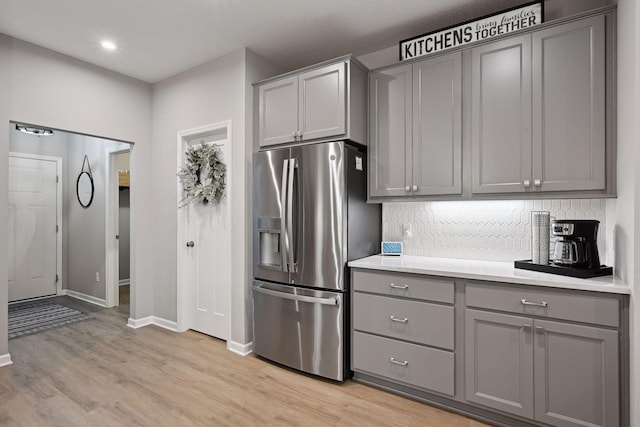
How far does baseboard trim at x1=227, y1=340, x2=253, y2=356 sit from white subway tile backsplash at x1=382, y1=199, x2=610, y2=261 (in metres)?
1.62

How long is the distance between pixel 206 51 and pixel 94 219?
123 inches

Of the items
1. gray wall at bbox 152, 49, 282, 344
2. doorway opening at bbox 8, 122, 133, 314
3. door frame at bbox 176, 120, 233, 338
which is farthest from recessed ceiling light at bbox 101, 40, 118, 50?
doorway opening at bbox 8, 122, 133, 314

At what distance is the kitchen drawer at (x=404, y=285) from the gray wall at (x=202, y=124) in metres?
1.18

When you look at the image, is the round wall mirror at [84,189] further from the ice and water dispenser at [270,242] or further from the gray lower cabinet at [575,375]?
the gray lower cabinet at [575,375]

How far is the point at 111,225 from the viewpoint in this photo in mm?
4500

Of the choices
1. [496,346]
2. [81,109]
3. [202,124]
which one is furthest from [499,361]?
[81,109]

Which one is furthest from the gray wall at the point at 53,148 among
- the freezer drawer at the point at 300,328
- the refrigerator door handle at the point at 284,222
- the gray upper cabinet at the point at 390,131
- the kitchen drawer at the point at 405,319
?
the kitchen drawer at the point at 405,319

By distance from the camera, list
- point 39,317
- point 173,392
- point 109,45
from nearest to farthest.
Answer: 1. point 173,392
2. point 109,45
3. point 39,317

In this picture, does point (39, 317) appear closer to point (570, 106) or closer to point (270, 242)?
point (270, 242)

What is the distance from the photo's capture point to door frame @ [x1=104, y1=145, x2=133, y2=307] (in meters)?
4.50

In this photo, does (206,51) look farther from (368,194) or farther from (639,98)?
(639,98)

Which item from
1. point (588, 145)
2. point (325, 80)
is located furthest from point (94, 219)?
point (588, 145)

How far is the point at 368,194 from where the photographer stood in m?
2.80

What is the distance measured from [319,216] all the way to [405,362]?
120cm
